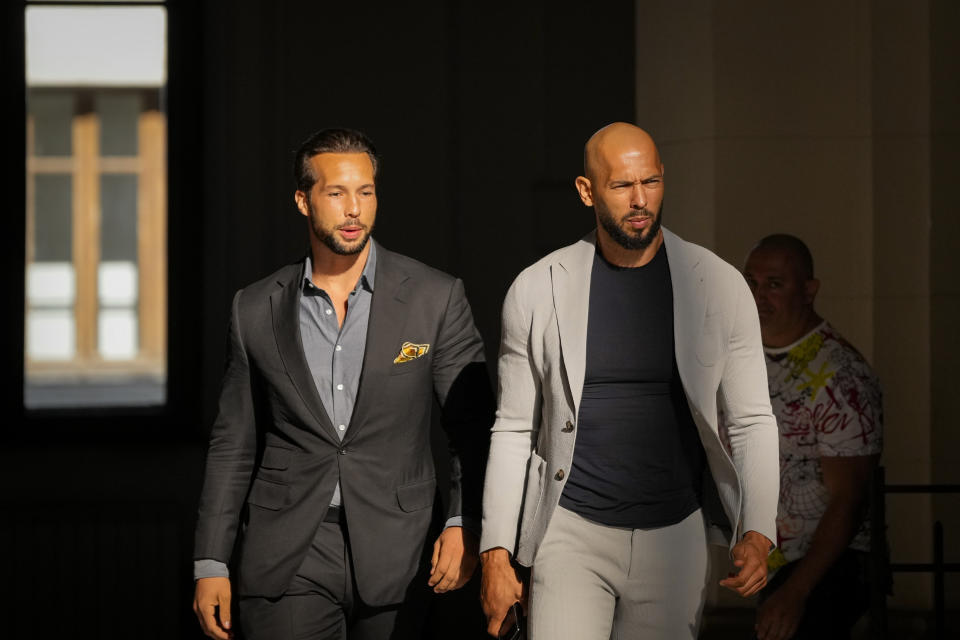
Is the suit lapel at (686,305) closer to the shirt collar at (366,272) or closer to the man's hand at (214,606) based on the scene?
the shirt collar at (366,272)

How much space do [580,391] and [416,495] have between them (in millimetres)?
611

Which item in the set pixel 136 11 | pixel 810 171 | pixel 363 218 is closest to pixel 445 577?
pixel 363 218

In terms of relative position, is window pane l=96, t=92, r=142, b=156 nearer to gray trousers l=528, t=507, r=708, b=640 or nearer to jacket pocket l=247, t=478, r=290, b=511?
jacket pocket l=247, t=478, r=290, b=511

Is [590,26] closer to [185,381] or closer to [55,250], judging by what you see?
[185,381]

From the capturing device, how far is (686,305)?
3369 millimetres

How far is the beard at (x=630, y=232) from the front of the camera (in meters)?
3.34

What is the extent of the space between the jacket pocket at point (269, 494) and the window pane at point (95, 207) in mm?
2985

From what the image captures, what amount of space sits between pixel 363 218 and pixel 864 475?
6.13 ft

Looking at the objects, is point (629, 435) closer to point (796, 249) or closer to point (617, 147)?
point (617, 147)

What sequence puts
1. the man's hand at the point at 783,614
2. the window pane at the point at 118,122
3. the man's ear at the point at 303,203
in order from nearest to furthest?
the man's ear at the point at 303,203, the man's hand at the point at 783,614, the window pane at the point at 118,122

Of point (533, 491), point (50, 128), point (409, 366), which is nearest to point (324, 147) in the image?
point (409, 366)

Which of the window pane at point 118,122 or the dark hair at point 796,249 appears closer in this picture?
the dark hair at point 796,249

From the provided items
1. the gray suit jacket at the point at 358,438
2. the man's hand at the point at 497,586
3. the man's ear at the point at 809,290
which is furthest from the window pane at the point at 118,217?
the man's hand at the point at 497,586

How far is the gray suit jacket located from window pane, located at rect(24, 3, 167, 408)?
291cm
